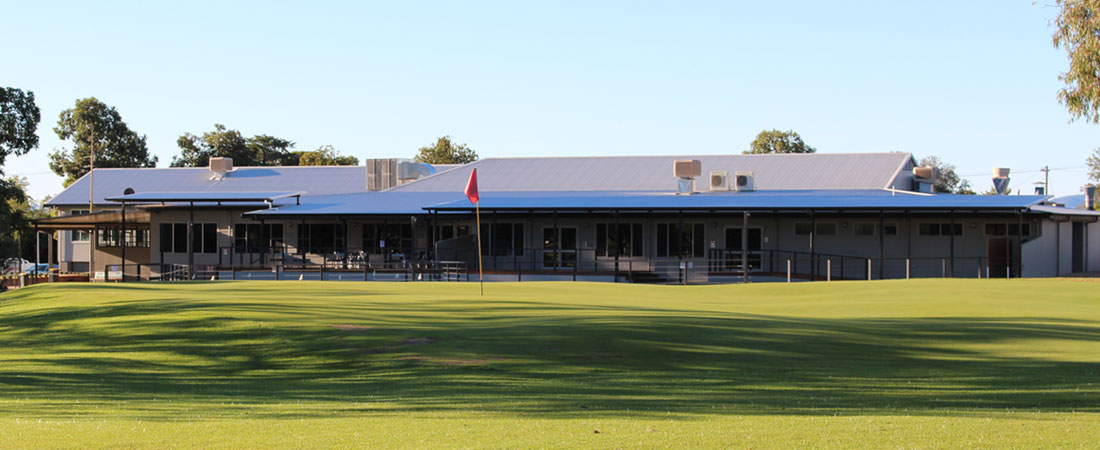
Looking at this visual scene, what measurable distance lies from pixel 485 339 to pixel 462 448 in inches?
281

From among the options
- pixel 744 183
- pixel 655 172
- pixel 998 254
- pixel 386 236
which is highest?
pixel 655 172

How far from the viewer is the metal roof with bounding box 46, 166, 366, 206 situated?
5097 cm

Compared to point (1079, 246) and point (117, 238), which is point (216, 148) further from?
point (1079, 246)

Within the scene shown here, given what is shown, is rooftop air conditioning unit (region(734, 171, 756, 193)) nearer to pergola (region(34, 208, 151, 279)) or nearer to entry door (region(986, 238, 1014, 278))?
entry door (region(986, 238, 1014, 278))

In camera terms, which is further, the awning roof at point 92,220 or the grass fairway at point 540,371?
the awning roof at point 92,220

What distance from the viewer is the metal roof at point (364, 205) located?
38.3 m

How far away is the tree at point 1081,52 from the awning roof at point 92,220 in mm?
34156

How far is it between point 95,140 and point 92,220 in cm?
3780

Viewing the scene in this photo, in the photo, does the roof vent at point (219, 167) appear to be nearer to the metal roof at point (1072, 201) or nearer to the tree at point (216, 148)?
the tree at point (216, 148)

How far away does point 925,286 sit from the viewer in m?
25.2

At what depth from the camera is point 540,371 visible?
1244 cm

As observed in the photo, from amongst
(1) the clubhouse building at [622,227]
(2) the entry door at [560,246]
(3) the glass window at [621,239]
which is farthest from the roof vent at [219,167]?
(3) the glass window at [621,239]

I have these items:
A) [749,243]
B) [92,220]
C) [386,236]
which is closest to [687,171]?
[749,243]

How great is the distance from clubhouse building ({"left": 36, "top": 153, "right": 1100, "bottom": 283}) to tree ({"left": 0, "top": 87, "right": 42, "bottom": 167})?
3.48 m
